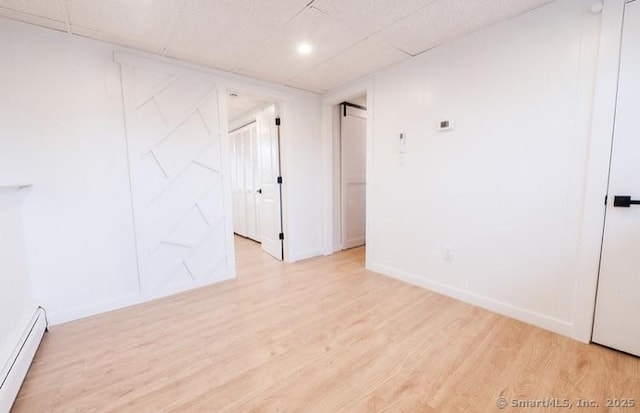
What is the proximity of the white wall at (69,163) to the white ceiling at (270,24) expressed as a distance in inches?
9.7

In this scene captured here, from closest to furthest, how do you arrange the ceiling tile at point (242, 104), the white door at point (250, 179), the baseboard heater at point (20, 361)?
the baseboard heater at point (20, 361) → the ceiling tile at point (242, 104) → the white door at point (250, 179)

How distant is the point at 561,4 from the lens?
1.79 meters

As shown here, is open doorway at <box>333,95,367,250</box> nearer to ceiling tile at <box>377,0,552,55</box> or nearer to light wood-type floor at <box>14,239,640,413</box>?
ceiling tile at <box>377,0,552,55</box>

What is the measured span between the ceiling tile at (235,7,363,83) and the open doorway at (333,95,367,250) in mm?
1251

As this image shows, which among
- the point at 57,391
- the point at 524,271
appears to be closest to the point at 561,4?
the point at 524,271

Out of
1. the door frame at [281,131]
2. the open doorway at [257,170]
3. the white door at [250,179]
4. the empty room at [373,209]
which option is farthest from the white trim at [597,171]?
the white door at [250,179]

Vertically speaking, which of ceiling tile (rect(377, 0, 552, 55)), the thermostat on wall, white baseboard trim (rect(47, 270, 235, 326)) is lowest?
white baseboard trim (rect(47, 270, 235, 326))

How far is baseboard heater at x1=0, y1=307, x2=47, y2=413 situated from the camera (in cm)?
131

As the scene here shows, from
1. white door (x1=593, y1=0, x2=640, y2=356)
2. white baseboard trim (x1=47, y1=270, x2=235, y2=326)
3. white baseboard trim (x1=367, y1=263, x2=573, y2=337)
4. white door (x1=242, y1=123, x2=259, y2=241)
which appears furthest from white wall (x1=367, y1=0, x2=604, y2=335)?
white door (x1=242, y1=123, x2=259, y2=241)

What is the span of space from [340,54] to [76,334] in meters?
3.29

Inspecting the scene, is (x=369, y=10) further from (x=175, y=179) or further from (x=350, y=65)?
(x=175, y=179)

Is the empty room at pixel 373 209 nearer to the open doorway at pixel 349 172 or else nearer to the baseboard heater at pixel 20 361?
the baseboard heater at pixel 20 361

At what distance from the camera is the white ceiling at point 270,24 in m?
1.82

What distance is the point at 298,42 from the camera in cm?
233
